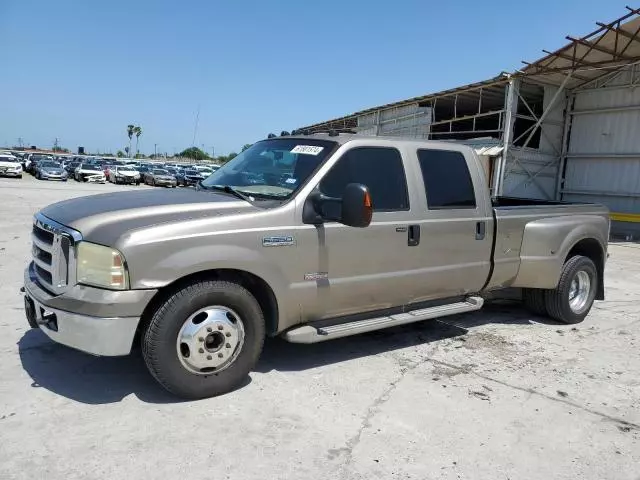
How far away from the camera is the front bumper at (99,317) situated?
10.8 ft

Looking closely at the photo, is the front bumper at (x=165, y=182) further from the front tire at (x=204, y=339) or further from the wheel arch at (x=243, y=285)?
the front tire at (x=204, y=339)

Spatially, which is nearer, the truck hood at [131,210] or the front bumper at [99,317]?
the front bumper at [99,317]

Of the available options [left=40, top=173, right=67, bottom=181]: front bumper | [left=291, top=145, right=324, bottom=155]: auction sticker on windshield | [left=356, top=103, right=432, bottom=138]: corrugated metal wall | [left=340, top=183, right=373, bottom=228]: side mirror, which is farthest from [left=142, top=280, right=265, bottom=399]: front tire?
[left=40, top=173, right=67, bottom=181]: front bumper

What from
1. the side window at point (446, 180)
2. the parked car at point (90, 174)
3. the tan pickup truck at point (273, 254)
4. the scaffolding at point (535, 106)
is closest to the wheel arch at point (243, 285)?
the tan pickup truck at point (273, 254)

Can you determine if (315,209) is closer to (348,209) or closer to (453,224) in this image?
(348,209)

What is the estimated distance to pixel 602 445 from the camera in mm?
3379

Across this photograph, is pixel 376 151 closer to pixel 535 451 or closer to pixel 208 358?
pixel 208 358

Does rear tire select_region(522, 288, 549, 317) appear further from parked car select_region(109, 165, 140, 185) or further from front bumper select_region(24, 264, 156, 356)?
parked car select_region(109, 165, 140, 185)

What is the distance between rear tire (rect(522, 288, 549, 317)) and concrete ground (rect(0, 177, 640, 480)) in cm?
86

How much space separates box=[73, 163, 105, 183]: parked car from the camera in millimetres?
Answer: 36844

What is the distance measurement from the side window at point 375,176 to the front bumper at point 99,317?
1.64 m

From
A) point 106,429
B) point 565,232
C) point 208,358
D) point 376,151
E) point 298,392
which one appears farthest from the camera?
point 565,232

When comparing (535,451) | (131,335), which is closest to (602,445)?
(535,451)

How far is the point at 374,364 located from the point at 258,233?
164 cm
